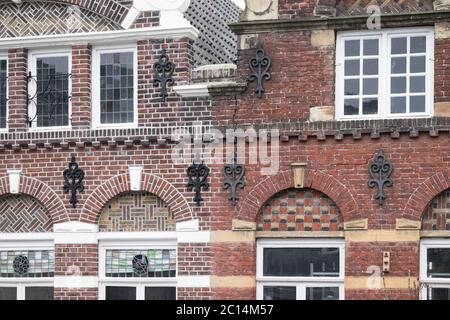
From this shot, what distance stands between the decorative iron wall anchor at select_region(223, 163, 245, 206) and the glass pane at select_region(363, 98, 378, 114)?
2.20 m

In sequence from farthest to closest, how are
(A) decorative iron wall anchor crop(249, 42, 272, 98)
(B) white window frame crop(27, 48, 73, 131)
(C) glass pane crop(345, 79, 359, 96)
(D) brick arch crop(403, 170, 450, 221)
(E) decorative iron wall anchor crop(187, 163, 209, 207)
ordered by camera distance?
(B) white window frame crop(27, 48, 73, 131) < (E) decorative iron wall anchor crop(187, 163, 209, 207) < (A) decorative iron wall anchor crop(249, 42, 272, 98) < (C) glass pane crop(345, 79, 359, 96) < (D) brick arch crop(403, 170, 450, 221)

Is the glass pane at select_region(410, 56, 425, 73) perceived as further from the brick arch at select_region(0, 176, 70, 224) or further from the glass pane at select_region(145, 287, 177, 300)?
the brick arch at select_region(0, 176, 70, 224)

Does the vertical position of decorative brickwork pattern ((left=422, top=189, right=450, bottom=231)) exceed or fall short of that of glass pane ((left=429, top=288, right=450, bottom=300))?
it exceeds it

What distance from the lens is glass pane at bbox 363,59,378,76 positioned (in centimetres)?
1836

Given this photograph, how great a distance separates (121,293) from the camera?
19.3 meters

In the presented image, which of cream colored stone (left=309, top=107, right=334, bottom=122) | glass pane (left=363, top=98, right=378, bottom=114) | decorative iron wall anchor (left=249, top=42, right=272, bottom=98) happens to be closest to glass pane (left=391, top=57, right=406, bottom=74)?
glass pane (left=363, top=98, right=378, bottom=114)

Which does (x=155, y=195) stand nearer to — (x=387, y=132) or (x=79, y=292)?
(x=79, y=292)

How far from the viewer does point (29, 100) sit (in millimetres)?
19969

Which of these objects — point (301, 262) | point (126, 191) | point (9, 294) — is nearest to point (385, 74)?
point (301, 262)

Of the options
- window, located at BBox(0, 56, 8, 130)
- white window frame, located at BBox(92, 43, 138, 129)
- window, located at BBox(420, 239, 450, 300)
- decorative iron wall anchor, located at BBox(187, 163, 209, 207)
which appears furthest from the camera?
window, located at BBox(0, 56, 8, 130)

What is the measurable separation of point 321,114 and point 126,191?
3.52m

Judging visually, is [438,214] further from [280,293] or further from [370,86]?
[280,293]

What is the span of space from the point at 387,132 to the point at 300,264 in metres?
2.55

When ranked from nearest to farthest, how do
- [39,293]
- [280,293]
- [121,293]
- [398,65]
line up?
[398,65] < [280,293] < [121,293] < [39,293]
